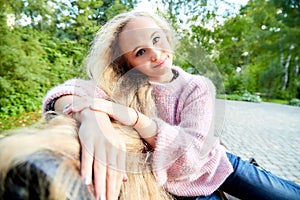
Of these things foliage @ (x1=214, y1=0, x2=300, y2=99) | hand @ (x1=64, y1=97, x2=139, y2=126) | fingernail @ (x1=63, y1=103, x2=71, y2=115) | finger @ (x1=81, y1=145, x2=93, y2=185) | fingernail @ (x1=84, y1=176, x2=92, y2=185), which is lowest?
foliage @ (x1=214, y1=0, x2=300, y2=99)

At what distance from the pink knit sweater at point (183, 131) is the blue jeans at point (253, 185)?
0.75ft

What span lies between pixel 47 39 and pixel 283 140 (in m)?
4.77

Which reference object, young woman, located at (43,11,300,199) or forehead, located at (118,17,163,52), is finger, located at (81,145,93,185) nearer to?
young woman, located at (43,11,300,199)

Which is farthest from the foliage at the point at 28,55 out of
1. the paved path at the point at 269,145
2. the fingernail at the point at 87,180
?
the fingernail at the point at 87,180

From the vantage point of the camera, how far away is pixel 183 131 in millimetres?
572

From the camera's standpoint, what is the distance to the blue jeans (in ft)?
3.12

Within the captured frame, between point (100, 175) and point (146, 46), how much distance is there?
29cm

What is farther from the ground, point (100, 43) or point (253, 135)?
point (100, 43)

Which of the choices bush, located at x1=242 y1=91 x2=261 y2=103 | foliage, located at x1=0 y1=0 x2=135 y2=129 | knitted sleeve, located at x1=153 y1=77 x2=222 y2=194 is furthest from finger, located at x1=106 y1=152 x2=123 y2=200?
bush, located at x1=242 y1=91 x2=261 y2=103

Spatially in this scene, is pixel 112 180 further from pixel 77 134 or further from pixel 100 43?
pixel 100 43

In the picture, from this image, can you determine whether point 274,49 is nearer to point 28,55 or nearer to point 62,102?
point 28,55

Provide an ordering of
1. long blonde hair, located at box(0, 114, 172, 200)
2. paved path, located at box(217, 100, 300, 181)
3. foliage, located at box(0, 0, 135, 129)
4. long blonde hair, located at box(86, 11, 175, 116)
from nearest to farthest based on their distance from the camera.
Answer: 1. long blonde hair, located at box(0, 114, 172, 200)
2. long blonde hair, located at box(86, 11, 175, 116)
3. paved path, located at box(217, 100, 300, 181)
4. foliage, located at box(0, 0, 135, 129)

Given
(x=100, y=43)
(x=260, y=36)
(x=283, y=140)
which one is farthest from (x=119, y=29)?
(x=260, y=36)

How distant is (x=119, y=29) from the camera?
0.60 m
